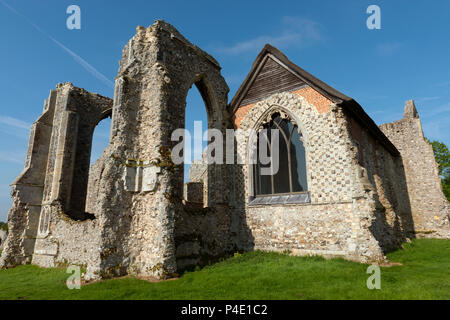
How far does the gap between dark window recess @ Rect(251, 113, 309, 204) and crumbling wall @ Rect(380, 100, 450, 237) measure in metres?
13.8

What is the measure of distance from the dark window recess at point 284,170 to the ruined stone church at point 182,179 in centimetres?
5

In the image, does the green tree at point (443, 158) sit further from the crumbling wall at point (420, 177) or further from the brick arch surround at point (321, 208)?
the brick arch surround at point (321, 208)

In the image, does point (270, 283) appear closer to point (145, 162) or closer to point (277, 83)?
point (145, 162)

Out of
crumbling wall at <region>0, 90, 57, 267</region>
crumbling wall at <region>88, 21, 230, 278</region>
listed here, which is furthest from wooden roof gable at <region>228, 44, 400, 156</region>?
crumbling wall at <region>0, 90, 57, 267</region>

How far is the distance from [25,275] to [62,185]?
4.19m

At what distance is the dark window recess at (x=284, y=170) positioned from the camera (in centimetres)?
1039

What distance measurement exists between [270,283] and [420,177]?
18.0m

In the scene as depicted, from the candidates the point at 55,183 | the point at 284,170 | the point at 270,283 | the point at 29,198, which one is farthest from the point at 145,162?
the point at 29,198

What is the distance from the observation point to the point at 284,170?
1098cm

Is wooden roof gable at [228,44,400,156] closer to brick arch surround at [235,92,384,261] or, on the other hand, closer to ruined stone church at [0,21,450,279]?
ruined stone church at [0,21,450,279]

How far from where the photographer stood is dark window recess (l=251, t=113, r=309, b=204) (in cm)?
1039

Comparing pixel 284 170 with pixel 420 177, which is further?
pixel 420 177

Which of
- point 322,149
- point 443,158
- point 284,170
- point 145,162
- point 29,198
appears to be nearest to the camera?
point 145,162
